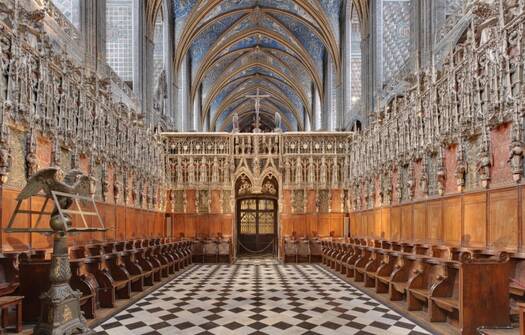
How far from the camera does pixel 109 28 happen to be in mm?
17234

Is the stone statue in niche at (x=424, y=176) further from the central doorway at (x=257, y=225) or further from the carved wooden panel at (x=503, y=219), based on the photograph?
the central doorway at (x=257, y=225)

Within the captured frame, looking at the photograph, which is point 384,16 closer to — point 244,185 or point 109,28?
point 244,185

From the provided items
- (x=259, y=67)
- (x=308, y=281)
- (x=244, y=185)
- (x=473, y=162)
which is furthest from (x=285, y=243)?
(x=259, y=67)

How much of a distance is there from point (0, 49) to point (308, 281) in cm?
906

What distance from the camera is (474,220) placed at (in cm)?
802

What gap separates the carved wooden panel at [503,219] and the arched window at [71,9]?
491 inches

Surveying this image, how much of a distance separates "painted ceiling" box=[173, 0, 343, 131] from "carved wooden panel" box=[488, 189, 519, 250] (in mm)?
17685

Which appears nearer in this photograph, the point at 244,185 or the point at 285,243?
the point at 285,243

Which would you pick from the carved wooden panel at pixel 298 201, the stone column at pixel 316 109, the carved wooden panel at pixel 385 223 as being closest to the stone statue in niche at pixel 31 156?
the carved wooden panel at pixel 385 223

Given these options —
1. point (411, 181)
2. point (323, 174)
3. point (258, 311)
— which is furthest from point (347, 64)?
point (258, 311)

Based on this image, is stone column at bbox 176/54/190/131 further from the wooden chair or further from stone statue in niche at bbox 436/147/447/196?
stone statue in niche at bbox 436/147/447/196

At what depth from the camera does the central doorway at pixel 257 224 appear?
21.4 meters

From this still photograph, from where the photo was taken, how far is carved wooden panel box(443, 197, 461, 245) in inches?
343

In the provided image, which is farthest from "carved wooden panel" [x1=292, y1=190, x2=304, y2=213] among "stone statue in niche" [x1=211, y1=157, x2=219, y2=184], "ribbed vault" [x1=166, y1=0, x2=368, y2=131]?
"ribbed vault" [x1=166, y1=0, x2=368, y2=131]
